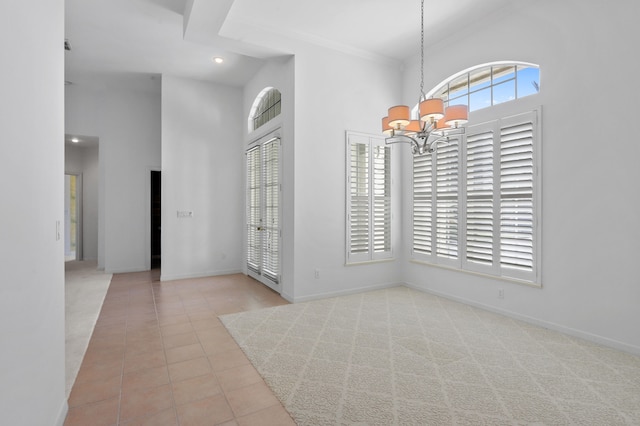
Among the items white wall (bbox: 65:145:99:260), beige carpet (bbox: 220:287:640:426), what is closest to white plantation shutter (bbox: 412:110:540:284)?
beige carpet (bbox: 220:287:640:426)

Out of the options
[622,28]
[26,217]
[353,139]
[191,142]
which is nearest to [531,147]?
[622,28]

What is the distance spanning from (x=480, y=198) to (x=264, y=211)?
328 centimetres

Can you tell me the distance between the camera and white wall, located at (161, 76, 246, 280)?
5926 mm

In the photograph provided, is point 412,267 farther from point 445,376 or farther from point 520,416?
point 520,416

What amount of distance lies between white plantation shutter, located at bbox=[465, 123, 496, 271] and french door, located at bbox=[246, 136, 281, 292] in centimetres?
263

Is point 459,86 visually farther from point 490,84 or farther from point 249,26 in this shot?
point 249,26

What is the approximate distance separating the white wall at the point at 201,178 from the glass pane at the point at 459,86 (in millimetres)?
3925

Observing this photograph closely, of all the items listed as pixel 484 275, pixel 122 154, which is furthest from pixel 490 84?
pixel 122 154

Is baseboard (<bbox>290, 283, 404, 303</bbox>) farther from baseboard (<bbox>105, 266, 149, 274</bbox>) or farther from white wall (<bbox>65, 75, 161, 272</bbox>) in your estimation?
white wall (<bbox>65, 75, 161, 272</bbox>)

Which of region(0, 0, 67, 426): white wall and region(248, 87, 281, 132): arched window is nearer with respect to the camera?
region(0, 0, 67, 426): white wall

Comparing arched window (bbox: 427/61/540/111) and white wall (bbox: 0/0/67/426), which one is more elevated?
arched window (bbox: 427/61/540/111)

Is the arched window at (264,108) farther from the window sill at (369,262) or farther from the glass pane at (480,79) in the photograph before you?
the glass pane at (480,79)

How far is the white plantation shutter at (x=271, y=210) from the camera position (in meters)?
5.09

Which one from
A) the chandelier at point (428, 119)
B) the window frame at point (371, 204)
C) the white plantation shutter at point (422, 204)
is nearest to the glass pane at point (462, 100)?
the white plantation shutter at point (422, 204)
